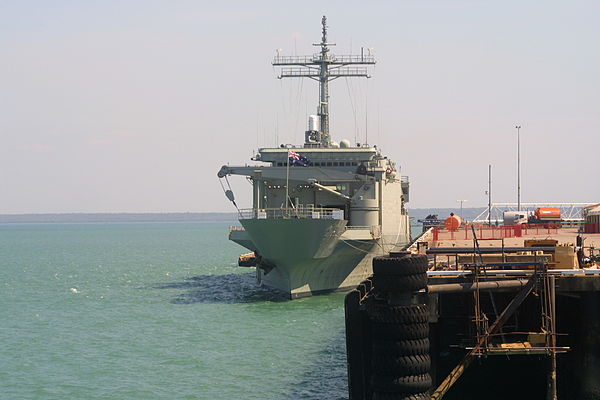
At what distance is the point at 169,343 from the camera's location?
109 ft

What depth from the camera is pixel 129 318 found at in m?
40.2

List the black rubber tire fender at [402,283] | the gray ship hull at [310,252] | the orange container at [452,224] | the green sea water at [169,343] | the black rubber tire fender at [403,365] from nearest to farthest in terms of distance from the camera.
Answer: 1. the black rubber tire fender at [403,365]
2. the black rubber tire fender at [402,283]
3. the green sea water at [169,343]
4. the orange container at [452,224]
5. the gray ship hull at [310,252]

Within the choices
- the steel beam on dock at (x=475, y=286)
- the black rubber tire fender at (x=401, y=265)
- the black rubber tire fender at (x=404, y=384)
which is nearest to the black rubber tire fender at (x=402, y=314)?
the black rubber tire fender at (x=401, y=265)

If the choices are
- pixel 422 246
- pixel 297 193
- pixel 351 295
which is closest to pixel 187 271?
pixel 297 193

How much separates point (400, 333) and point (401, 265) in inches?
51.7

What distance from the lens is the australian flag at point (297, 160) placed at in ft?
152

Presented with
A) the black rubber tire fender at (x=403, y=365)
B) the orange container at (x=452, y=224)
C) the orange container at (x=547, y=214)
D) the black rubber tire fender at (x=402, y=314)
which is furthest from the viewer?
the orange container at (x=547, y=214)

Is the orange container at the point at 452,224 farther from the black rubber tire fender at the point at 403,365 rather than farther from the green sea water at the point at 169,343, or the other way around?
the black rubber tire fender at the point at 403,365

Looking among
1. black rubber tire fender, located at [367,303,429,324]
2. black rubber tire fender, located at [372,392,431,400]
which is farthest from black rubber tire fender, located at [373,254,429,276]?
black rubber tire fender, located at [372,392,431,400]

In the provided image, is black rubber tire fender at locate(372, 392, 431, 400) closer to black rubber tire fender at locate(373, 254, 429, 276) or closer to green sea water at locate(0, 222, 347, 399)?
black rubber tire fender at locate(373, 254, 429, 276)

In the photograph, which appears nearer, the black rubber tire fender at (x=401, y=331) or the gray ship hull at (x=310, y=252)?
the black rubber tire fender at (x=401, y=331)

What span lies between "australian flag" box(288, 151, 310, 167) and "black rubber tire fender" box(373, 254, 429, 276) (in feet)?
97.0

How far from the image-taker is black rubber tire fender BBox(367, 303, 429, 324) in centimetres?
1611

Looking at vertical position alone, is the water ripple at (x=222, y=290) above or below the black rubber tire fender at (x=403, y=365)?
below
